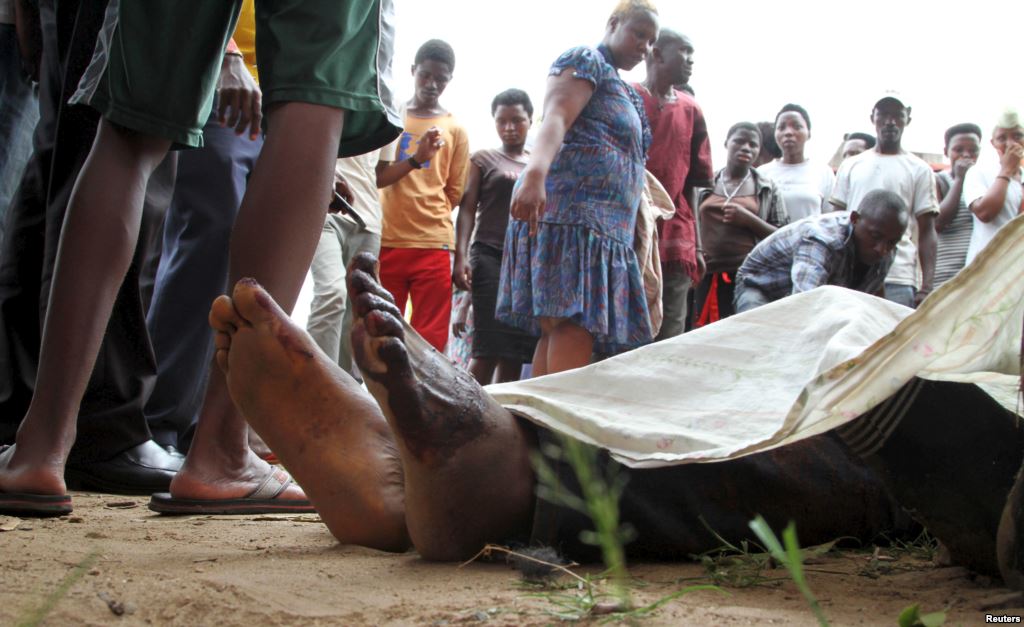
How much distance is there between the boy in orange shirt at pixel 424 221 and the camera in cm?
499

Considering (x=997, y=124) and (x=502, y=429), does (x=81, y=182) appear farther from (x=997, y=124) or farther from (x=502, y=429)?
(x=997, y=124)

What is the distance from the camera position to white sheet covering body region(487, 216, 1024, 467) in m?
1.06

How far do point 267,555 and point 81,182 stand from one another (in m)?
0.72

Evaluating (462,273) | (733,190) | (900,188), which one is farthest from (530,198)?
(900,188)

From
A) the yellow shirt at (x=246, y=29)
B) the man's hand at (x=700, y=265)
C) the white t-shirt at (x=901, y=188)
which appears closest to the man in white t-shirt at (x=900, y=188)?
the white t-shirt at (x=901, y=188)

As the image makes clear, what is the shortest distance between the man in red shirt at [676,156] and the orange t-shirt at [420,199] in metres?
1.13

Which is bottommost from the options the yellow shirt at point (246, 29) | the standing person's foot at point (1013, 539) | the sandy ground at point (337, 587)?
the sandy ground at point (337, 587)

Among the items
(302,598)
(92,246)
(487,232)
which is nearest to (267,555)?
(302,598)

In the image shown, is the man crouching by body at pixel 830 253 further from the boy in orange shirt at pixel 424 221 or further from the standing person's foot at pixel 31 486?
the standing person's foot at pixel 31 486

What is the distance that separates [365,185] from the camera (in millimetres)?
4285

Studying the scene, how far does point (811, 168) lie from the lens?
20.7 feet

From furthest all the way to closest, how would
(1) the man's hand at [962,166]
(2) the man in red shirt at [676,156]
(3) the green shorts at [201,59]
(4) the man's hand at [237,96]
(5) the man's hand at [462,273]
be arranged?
(1) the man's hand at [962,166] → (5) the man's hand at [462,273] → (2) the man in red shirt at [676,156] → (4) the man's hand at [237,96] → (3) the green shorts at [201,59]

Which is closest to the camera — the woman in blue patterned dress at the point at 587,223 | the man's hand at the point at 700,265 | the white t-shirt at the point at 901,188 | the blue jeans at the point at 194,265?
the blue jeans at the point at 194,265

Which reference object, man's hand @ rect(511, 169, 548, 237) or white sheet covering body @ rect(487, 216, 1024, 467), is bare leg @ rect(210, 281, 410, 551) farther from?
man's hand @ rect(511, 169, 548, 237)
